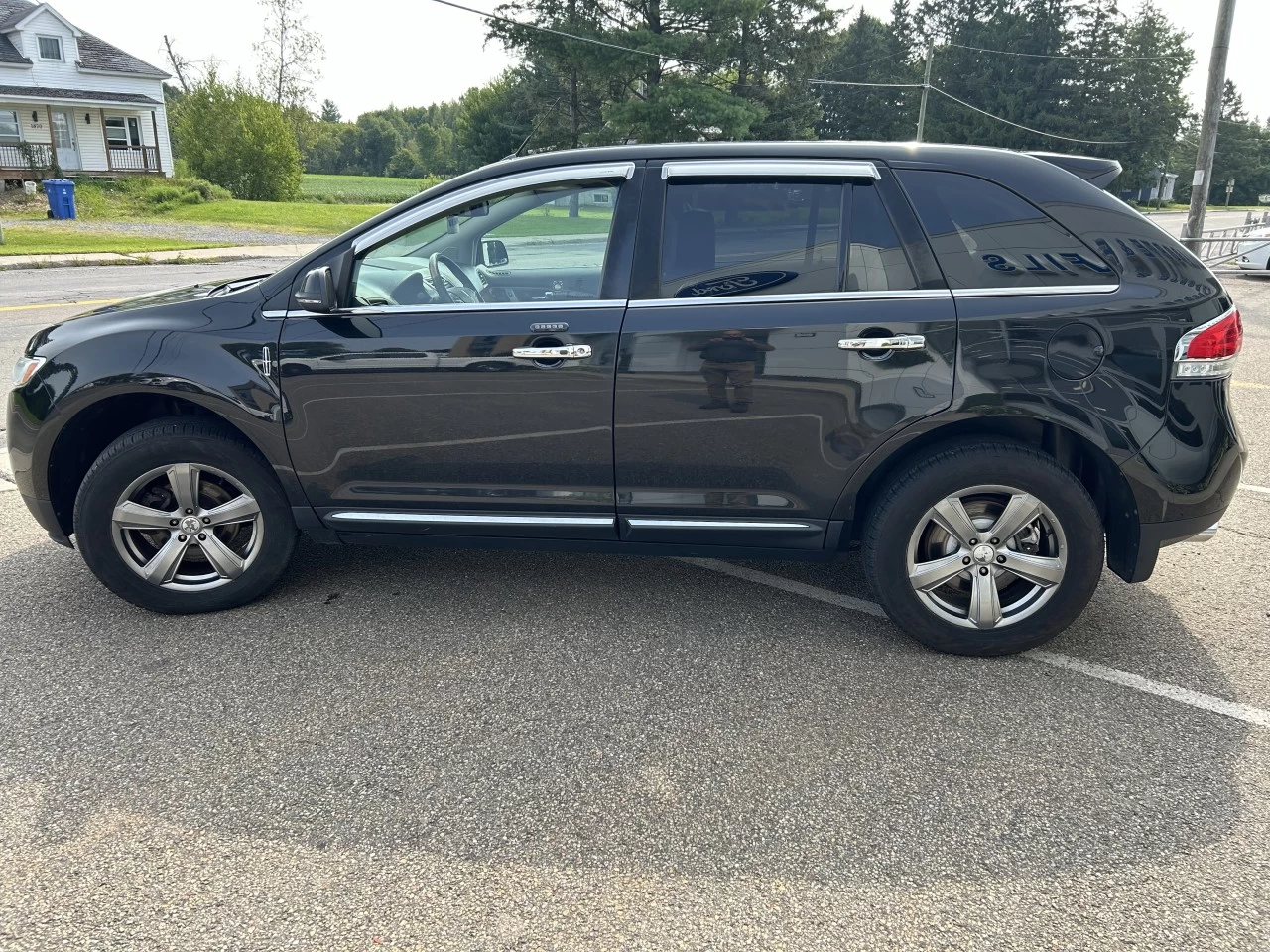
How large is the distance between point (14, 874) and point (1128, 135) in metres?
76.8

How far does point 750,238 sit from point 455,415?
1.28m

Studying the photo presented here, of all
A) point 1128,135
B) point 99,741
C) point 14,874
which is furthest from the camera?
point 1128,135

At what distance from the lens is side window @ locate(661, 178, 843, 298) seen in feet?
11.2

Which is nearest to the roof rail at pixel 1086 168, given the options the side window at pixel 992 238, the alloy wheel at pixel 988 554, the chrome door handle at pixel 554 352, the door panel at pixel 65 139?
the side window at pixel 992 238

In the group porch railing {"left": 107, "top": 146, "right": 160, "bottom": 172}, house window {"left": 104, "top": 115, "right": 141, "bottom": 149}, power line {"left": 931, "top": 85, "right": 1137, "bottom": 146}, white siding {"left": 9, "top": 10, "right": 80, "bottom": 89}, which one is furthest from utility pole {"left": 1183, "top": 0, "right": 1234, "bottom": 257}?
power line {"left": 931, "top": 85, "right": 1137, "bottom": 146}

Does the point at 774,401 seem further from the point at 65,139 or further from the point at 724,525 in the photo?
the point at 65,139

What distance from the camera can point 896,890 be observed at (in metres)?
2.37

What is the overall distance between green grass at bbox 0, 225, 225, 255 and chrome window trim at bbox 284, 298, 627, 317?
2039 centimetres

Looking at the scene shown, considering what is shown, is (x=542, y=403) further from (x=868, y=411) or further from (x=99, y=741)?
(x=99, y=741)

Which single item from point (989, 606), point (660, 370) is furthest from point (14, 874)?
point (989, 606)

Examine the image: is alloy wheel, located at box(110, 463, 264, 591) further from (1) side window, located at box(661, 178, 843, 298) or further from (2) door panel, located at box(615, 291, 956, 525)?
(1) side window, located at box(661, 178, 843, 298)

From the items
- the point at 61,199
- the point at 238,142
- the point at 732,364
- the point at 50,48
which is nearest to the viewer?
the point at 732,364

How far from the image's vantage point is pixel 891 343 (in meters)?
3.31

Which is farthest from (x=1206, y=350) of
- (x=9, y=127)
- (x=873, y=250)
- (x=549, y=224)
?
(x=9, y=127)
